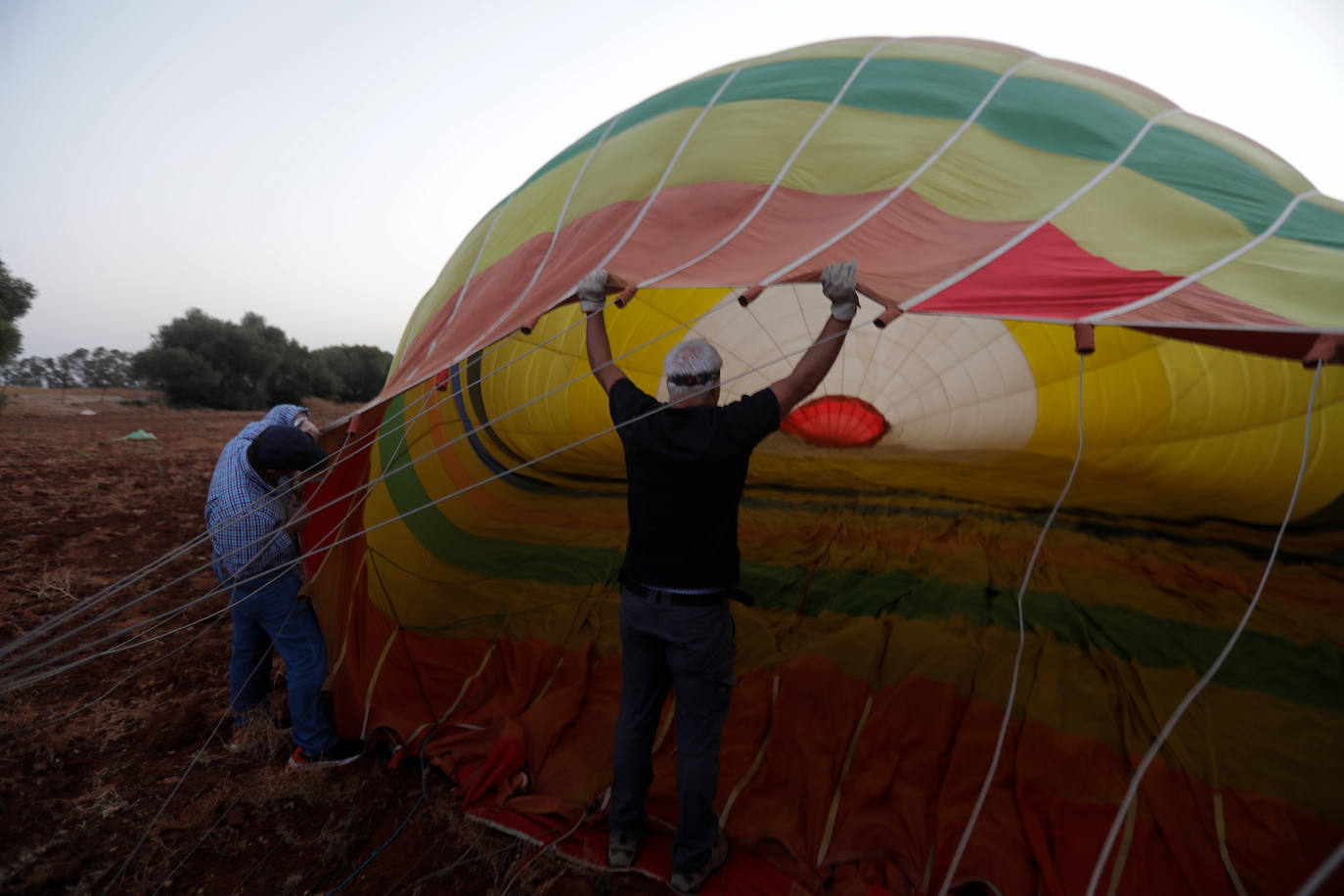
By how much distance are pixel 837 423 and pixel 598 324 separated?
166 inches

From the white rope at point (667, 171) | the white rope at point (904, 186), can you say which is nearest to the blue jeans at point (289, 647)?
the white rope at point (667, 171)

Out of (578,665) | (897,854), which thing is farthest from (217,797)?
(897,854)

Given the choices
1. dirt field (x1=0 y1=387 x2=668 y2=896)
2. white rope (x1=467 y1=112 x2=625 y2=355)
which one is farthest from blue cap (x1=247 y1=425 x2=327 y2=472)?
white rope (x1=467 y1=112 x2=625 y2=355)

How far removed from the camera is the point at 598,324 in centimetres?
181

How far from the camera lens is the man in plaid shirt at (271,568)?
2.17 metres

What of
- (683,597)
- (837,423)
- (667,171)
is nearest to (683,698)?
(683,597)

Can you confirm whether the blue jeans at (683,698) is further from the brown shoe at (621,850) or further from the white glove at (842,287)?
the white glove at (842,287)

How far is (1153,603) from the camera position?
2867mm

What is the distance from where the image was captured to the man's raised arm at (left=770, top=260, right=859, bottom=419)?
1507 mm

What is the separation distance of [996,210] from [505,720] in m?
2.32

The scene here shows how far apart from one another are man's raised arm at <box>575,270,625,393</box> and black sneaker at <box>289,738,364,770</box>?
1.72m

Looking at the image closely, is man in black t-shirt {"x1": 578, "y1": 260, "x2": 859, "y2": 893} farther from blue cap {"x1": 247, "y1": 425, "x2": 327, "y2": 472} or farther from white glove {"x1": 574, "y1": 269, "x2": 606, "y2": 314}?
blue cap {"x1": 247, "y1": 425, "x2": 327, "y2": 472}

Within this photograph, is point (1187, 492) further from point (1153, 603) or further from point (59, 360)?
point (59, 360)

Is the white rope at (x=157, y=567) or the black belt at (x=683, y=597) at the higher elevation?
the white rope at (x=157, y=567)
